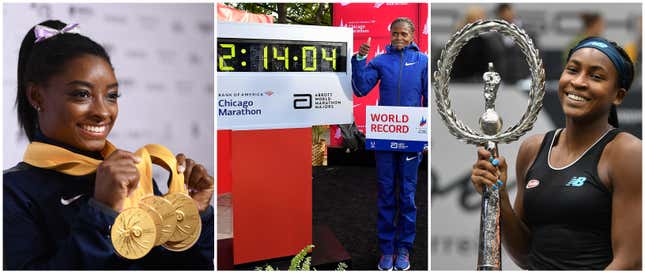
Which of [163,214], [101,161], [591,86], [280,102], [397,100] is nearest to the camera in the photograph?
[591,86]

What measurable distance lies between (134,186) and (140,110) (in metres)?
0.37

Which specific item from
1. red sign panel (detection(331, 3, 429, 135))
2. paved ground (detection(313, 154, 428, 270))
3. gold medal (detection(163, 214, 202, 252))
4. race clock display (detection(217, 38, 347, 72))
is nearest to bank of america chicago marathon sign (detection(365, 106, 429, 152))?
race clock display (detection(217, 38, 347, 72))

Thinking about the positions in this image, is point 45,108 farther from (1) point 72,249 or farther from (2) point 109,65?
(1) point 72,249

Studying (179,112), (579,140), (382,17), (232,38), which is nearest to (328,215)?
(382,17)

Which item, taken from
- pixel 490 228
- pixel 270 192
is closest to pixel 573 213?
pixel 490 228

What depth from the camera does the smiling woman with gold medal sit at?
108 inches

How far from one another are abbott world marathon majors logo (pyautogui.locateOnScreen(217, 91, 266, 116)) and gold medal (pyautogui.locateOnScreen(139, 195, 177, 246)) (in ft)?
2.66

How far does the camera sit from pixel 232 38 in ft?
11.9

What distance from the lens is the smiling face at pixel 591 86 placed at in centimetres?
204

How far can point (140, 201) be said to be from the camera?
2.97 meters

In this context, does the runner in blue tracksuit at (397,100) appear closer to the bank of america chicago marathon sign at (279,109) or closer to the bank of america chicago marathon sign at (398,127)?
the bank of america chicago marathon sign at (398,127)

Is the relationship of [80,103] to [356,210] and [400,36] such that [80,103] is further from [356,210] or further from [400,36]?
[356,210]

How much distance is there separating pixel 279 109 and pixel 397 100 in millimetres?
761

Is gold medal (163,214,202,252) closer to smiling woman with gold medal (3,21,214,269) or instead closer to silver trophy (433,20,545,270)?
smiling woman with gold medal (3,21,214,269)
